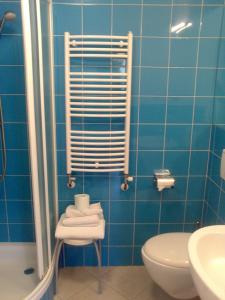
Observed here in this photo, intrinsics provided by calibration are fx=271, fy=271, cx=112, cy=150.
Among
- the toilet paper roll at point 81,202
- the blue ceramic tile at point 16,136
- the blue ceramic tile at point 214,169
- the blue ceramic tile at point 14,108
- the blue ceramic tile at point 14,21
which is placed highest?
the blue ceramic tile at point 14,21

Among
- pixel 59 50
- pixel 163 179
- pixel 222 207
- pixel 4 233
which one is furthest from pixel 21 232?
pixel 222 207

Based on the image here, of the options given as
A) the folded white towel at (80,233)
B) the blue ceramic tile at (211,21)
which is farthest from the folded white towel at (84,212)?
the blue ceramic tile at (211,21)

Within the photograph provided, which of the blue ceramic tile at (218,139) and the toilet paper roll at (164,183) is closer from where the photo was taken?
the blue ceramic tile at (218,139)

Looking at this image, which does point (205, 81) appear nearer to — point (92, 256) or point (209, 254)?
point (209, 254)

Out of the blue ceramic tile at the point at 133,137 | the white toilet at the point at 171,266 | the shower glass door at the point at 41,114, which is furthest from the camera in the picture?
the blue ceramic tile at the point at 133,137

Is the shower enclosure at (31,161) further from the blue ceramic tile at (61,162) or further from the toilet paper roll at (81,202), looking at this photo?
the toilet paper roll at (81,202)

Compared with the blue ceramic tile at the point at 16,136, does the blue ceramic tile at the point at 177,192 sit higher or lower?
lower

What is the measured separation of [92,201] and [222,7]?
173 cm

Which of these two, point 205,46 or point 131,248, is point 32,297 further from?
point 205,46

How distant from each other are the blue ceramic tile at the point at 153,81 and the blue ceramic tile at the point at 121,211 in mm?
901

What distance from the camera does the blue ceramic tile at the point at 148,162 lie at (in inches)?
84.5

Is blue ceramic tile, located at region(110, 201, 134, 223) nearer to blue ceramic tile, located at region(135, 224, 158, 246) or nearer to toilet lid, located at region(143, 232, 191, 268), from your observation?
blue ceramic tile, located at region(135, 224, 158, 246)

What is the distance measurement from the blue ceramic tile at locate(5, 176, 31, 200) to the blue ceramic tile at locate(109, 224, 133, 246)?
76cm

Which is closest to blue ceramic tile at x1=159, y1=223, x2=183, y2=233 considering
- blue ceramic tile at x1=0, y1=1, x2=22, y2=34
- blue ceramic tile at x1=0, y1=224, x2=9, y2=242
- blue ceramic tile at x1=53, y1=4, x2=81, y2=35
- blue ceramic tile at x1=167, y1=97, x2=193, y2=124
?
blue ceramic tile at x1=167, y1=97, x2=193, y2=124
